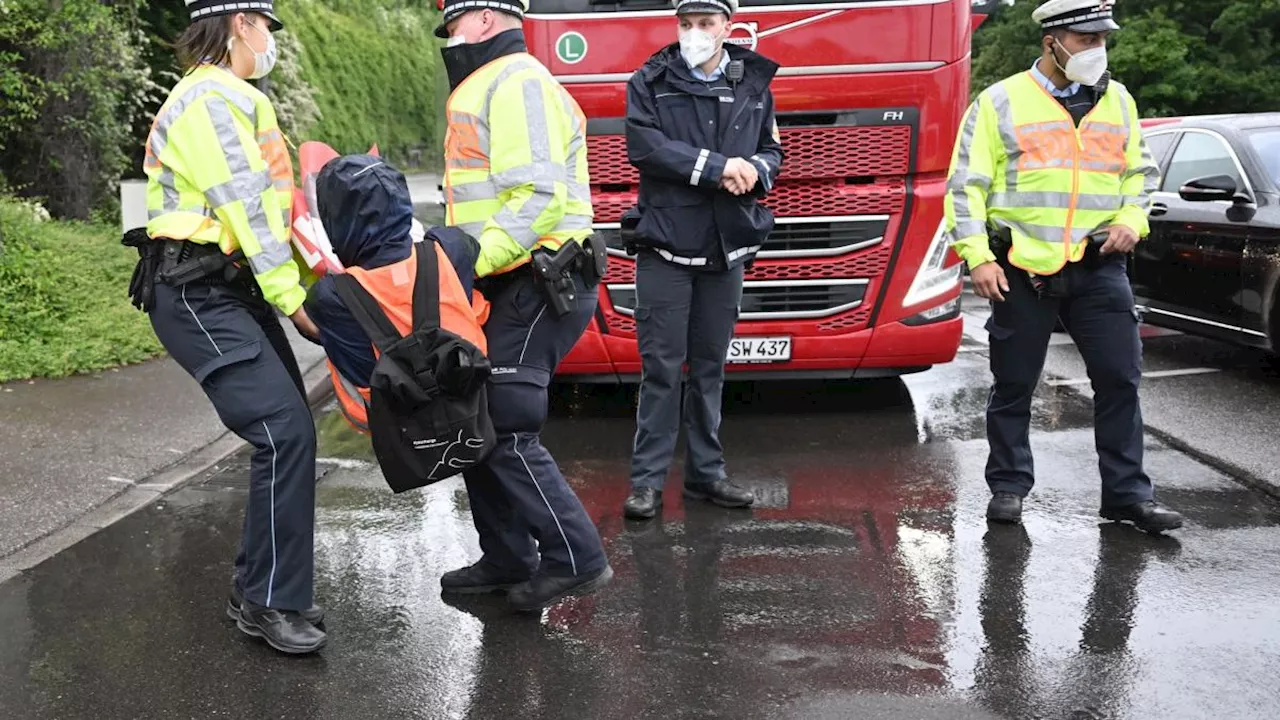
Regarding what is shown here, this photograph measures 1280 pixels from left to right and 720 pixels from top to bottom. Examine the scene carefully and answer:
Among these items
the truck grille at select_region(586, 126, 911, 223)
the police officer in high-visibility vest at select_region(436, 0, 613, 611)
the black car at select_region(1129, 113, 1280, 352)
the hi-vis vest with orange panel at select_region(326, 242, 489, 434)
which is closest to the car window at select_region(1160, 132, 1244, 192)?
the black car at select_region(1129, 113, 1280, 352)

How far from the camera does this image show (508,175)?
4102 millimetres

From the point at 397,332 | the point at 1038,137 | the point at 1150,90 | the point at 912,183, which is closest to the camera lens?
the point at 397,332

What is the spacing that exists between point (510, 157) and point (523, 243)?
0.87 feet

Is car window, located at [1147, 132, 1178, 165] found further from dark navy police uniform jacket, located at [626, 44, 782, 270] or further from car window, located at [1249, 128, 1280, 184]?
dark navy police uniform jacket, located at [626, 44, 782, 270]

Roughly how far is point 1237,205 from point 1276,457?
2.51 m

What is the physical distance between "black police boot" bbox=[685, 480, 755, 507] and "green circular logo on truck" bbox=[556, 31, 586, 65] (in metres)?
2.45

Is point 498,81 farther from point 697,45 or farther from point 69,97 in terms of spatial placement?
point 69,97

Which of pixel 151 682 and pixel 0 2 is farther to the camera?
pixel 0 2

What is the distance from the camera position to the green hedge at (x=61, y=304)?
28.7 feet

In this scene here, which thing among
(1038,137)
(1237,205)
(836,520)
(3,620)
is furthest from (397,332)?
(1237,205)

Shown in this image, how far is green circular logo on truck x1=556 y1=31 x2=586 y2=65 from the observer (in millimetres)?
6922

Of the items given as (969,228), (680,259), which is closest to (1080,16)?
(969,228)

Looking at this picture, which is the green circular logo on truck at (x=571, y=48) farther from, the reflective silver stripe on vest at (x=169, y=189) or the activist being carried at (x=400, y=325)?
the reflective silver stripe on vest at (x=169, y=189)

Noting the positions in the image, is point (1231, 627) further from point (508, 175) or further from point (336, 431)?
point (336, 431)
